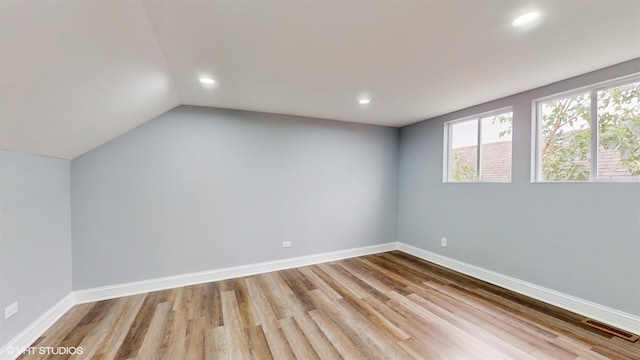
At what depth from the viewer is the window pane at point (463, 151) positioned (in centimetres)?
346

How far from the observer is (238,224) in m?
3.37

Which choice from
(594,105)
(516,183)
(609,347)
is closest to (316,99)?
(516,183)

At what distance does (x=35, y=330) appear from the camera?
1.99 m

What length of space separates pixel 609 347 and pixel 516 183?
162cm

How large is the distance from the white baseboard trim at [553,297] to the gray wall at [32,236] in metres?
4.62

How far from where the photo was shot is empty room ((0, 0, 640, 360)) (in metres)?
1.55

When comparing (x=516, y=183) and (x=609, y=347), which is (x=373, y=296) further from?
(x=516, y=183)


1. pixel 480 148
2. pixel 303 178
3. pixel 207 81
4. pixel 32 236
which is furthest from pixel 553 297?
pixel 32 236

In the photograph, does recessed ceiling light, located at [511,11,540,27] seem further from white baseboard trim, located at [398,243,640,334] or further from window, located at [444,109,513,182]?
white baseboard trim, located at [398,243,640,334]

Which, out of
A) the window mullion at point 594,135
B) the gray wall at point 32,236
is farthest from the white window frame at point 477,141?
the gray wall at point 32,236

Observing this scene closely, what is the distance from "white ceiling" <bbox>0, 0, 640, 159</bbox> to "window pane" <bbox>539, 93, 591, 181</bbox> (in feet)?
1.21

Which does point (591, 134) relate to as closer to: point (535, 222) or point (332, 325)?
point (535, 222)

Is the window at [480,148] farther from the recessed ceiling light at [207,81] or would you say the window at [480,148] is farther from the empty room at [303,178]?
the recessed ceiling light at [207,81]

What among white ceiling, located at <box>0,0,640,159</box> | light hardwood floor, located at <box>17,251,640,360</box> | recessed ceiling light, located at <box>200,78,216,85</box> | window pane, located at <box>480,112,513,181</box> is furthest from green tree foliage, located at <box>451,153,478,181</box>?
recessed ceiling light, located at <box>200,78,216,85</box>
